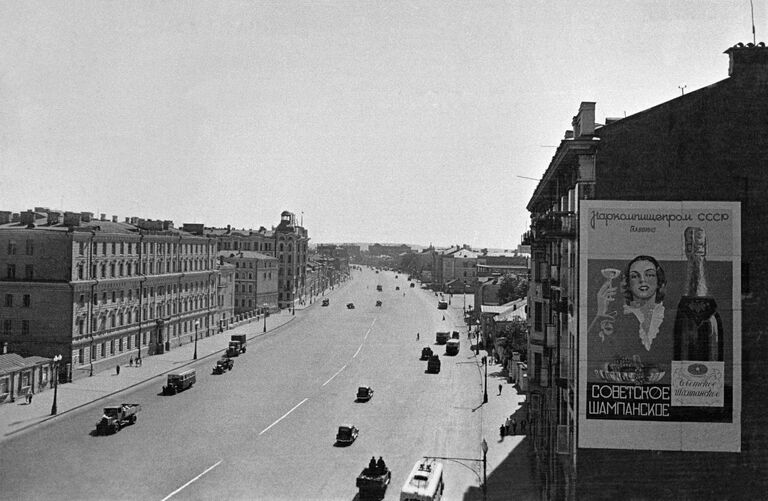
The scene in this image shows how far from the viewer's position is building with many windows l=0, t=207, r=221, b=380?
5253 centimetres

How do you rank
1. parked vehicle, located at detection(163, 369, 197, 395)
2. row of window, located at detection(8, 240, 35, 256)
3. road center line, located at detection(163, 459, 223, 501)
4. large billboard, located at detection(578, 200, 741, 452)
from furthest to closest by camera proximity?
row of window, located at detection(8, 240, 35, 256), parked vehicle, located at detection(163, 369, 197, 395), road center line, located at detection(163, 459, 223, 501), large billboard, located at detection(578, 200, 741, 452)

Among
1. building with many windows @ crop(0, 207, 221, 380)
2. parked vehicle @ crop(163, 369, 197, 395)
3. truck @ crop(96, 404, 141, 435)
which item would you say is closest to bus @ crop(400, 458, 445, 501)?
truck @ crop(96, 404, 141, 435)

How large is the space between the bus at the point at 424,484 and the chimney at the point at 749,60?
18.7m

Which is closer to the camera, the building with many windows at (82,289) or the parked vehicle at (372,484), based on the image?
the parked vehicle at (372,484)

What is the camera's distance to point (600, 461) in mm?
23359

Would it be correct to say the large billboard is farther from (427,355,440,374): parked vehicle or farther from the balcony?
(427,355,440,374): parked vehicle

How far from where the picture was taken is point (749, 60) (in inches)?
930

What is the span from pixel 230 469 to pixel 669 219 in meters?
21.9

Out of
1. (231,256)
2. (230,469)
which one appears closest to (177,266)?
(231,256)

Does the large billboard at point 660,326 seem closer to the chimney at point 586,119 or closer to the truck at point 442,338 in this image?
the chimney at point 586,119

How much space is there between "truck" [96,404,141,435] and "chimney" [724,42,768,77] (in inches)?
1369

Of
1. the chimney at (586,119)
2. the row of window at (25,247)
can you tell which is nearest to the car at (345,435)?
the chimney at (586,119)

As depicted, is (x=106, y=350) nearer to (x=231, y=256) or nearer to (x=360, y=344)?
(x=360, y=344)

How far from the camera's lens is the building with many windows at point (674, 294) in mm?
23031
